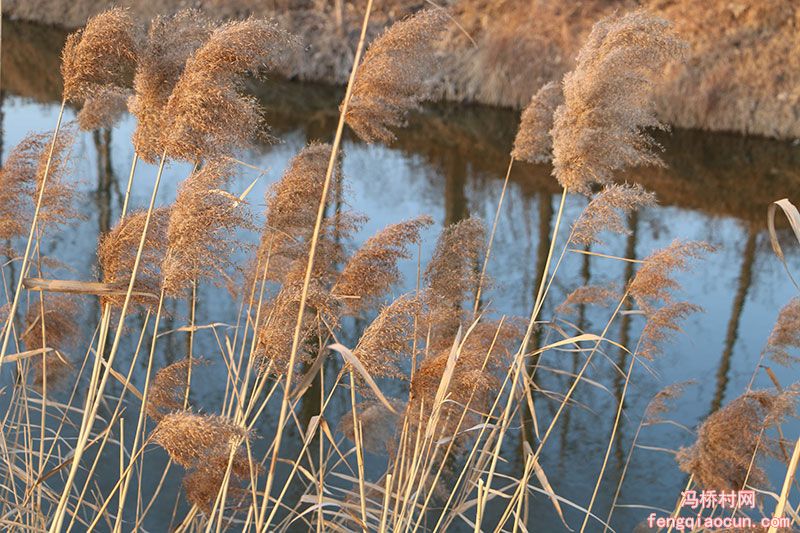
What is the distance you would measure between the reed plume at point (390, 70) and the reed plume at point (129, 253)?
566 mm

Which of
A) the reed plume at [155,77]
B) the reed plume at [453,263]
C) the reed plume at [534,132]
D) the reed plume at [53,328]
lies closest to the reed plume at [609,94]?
the reed plume at [453,263]

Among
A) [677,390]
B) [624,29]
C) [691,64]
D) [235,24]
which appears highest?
[691,64]

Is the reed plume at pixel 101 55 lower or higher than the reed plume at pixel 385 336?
higher

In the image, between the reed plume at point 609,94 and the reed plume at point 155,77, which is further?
the reed plume at point 609,94

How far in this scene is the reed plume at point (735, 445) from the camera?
245cm

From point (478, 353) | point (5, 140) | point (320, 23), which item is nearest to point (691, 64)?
point (320, 23)

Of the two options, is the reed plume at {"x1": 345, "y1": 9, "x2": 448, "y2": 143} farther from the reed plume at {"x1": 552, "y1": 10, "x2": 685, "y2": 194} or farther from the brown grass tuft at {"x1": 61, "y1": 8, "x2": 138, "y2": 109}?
the brown grass tuft at {"x1": 61, "y1": 8, "x2": 138, "y2": 109}

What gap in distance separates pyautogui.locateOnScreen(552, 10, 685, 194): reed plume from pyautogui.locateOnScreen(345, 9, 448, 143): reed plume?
0.40m

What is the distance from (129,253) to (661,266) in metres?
1.54

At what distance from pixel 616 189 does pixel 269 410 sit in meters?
2.80

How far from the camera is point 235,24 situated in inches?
76.9

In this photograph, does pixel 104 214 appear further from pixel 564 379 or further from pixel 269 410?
pixel 564 379

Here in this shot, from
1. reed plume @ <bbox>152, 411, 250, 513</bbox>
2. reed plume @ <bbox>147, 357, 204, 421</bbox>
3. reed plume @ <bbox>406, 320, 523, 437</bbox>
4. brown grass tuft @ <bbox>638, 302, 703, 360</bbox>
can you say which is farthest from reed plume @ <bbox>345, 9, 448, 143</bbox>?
brown grass tuft @ <bbox>638, 302, 703, 360</bbox>

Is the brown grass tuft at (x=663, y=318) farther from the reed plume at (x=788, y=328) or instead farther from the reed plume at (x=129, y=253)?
the reed plume at (x=129, y=253)
